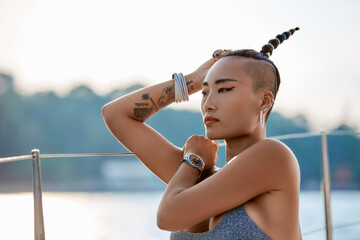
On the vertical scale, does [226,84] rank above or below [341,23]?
below

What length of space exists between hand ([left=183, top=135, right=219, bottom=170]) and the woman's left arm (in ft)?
0.55

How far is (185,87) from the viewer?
60.9 inches

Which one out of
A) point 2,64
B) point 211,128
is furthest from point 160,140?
point 2,64

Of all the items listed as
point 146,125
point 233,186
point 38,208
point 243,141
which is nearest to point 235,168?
point 233,186

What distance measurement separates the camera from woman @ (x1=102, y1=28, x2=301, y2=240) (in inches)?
44.8

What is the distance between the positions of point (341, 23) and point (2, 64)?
33.7m

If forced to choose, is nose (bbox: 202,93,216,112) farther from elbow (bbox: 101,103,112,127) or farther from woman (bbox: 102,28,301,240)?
elbow (bbox: 101,103,112,127)

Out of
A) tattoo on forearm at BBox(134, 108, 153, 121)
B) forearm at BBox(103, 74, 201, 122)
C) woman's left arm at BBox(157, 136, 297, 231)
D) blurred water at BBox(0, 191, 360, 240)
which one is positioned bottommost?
woman's left arm at BBox(157, 136, 297, 231)

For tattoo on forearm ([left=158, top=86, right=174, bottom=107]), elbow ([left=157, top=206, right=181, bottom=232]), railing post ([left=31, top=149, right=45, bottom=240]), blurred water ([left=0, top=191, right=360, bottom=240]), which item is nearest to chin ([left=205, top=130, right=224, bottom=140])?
elbow ([left=157, top=206, right=181, bottom=232])

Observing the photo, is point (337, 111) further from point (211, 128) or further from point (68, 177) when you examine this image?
point (211, 128)

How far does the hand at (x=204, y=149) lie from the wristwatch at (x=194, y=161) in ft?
0.08

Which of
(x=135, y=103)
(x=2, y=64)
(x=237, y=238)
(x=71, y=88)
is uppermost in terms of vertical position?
(x=2, y=64)

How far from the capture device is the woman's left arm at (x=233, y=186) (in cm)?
113

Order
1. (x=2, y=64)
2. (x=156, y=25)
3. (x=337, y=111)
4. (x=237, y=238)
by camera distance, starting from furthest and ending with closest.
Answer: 1. (x=156, y=25)
2. (x=2, y=64)
3. (x=337, y=111)
4. (x=237, y=238)
